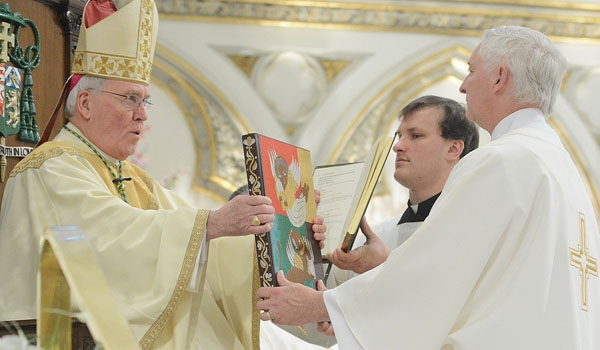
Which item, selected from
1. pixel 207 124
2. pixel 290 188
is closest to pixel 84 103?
pixel 290 188

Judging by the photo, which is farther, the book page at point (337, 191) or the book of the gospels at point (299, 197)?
the book page at point (337, 191)

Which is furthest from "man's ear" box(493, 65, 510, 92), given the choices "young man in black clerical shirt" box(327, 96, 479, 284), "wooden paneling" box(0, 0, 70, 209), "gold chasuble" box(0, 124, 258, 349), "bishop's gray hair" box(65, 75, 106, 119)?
"wooden paneling" box(0, 0, 70, 209)

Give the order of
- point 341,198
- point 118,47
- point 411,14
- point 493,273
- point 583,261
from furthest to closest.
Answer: point 411,14 → point 341,198 → point 118,47 → point 583,261 → point 493,273

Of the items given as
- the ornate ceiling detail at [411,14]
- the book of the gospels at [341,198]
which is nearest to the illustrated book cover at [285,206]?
the book of the gospels at [341,198]

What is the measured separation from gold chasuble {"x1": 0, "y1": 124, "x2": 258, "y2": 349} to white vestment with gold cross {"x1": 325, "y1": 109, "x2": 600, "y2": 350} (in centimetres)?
60

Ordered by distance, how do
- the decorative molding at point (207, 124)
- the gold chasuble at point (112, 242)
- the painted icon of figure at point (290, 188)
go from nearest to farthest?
the gold chasuble at point (112, 242) < the painted icon of figure at point (290, 188) < the decorative molding at point (207, 124)

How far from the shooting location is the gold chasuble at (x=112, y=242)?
3287 millimetres

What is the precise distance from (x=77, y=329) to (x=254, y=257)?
791 mm

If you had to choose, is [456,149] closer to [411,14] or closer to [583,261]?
[583,261]

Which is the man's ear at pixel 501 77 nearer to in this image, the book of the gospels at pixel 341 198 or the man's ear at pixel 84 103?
the book of the gospels at pixel 341 198

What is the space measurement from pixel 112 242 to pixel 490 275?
52.6 inches

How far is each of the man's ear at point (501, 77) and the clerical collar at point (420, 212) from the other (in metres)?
1.11

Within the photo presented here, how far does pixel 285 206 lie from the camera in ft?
11.3

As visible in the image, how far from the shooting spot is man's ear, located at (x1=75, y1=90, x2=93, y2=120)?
363 centimetres
